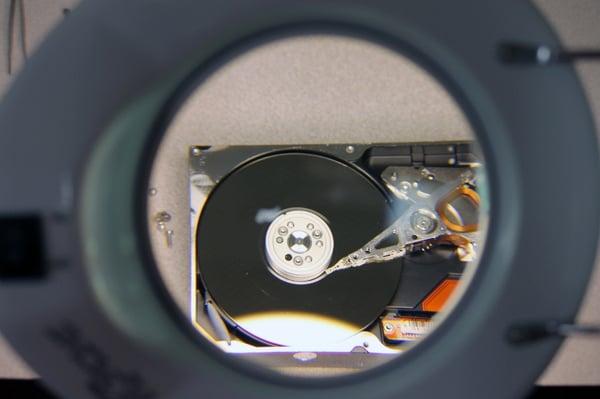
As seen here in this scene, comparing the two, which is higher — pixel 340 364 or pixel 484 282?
pixel 484 282

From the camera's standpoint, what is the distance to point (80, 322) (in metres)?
0.36

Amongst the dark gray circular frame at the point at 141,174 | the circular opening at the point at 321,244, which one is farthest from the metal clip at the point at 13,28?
the dark gray circular frame at the point at 141,174

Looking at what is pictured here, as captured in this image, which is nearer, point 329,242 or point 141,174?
point 141,174

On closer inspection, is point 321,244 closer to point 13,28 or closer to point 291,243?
point 291,243

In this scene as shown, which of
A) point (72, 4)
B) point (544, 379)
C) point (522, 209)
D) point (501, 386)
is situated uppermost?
point (72, 4)

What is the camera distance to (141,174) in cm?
36

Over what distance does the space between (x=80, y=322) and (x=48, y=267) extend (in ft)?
0.12

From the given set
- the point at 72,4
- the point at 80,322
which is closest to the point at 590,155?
the point at 80,322

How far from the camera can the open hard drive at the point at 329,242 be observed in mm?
730

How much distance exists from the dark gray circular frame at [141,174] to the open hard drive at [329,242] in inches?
14.3

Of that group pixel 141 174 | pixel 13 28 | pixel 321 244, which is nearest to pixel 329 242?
pixel 321 244

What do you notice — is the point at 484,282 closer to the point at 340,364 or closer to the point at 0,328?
the point at 0,328

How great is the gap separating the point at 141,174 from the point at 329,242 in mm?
418

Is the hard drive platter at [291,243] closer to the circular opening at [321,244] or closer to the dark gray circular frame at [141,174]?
the circular opening at [321,244]
